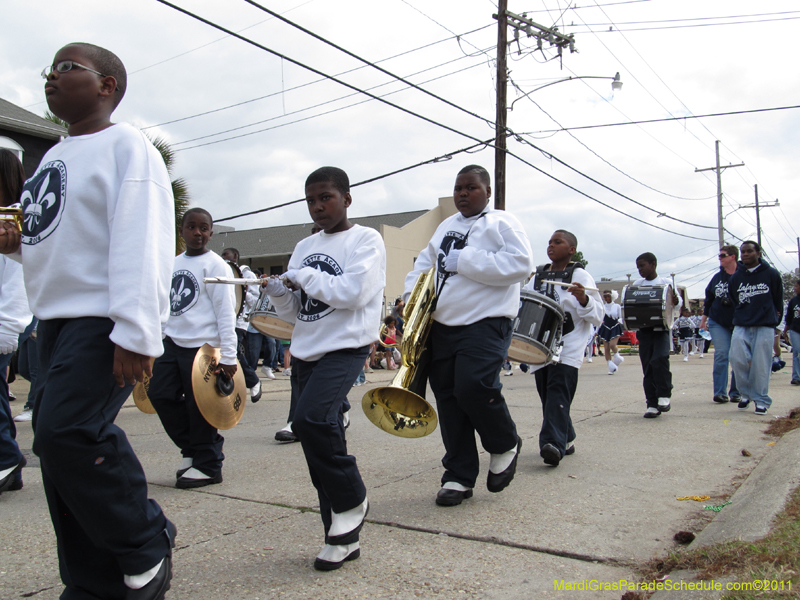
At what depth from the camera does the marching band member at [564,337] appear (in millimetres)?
4848

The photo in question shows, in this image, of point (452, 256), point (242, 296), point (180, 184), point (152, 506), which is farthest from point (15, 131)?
point (152, 506)

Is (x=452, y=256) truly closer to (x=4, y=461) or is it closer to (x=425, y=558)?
(x=425, y=558)

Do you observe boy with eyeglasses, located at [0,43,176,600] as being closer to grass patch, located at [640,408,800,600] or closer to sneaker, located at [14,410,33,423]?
grass patch, located at [640,408,800,600]

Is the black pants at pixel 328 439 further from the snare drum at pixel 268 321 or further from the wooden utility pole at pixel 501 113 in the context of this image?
the wooden utility pole at pixel 501 113

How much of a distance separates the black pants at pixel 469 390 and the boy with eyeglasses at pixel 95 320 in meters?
1.90

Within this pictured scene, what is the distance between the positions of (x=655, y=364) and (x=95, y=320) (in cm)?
652

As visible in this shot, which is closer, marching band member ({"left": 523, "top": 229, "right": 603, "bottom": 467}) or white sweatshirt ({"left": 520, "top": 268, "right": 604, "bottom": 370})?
marching band member ({"left": 523, "top": 229, "right": 603, "bottom": 467})

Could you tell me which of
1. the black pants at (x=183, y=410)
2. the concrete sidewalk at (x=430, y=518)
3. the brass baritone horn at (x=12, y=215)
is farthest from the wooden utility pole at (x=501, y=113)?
the brass baritone horn at (x=12, y=215)

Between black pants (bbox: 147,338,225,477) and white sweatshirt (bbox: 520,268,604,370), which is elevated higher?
white sweatshirt (bbox: 520,268,604,370)

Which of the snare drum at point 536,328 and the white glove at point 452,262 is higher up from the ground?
the white glove at point 452,262

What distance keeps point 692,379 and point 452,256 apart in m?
9.89

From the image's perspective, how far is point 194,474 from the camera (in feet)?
14.3

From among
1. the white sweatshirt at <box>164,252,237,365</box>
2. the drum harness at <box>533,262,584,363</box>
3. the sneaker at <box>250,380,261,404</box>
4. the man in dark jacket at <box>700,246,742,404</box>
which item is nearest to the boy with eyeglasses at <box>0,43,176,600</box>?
the white sweatshirt at <box>164,252,237,365</box>

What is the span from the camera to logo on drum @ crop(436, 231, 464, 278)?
4137 mm
